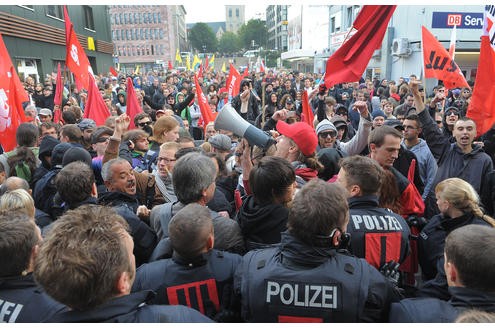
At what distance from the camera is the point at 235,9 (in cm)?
15375

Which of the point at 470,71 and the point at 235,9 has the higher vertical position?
the point at 235,9

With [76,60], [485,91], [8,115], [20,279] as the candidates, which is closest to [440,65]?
[485,91]

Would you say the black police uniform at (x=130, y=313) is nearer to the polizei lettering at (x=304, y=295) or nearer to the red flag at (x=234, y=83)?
the polizei lettering at (x=304, y=295)

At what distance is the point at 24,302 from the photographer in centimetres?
177

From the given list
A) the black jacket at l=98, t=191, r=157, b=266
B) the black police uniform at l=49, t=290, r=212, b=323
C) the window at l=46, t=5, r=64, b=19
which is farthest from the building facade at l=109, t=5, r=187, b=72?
the black police uniform at l=49, t=290, r=212, b=323

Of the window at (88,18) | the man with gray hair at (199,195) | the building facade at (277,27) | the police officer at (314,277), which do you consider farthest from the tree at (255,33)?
the police officer at (314,277)

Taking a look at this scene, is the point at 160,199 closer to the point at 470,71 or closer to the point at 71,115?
the point at 71,115

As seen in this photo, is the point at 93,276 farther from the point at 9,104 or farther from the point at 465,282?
the point at 9,104

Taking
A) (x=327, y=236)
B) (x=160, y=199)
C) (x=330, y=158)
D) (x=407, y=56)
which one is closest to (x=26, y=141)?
(x=160, y=199)

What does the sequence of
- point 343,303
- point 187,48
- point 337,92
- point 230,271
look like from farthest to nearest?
1. point 187,48
2. point 337,92
3. point 230,271
4. point 343,303

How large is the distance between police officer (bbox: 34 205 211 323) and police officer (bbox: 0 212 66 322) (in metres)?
0.29

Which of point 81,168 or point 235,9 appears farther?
point 235,9

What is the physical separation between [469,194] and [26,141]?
183 inches

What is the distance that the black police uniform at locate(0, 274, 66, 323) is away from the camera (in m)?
1.73
